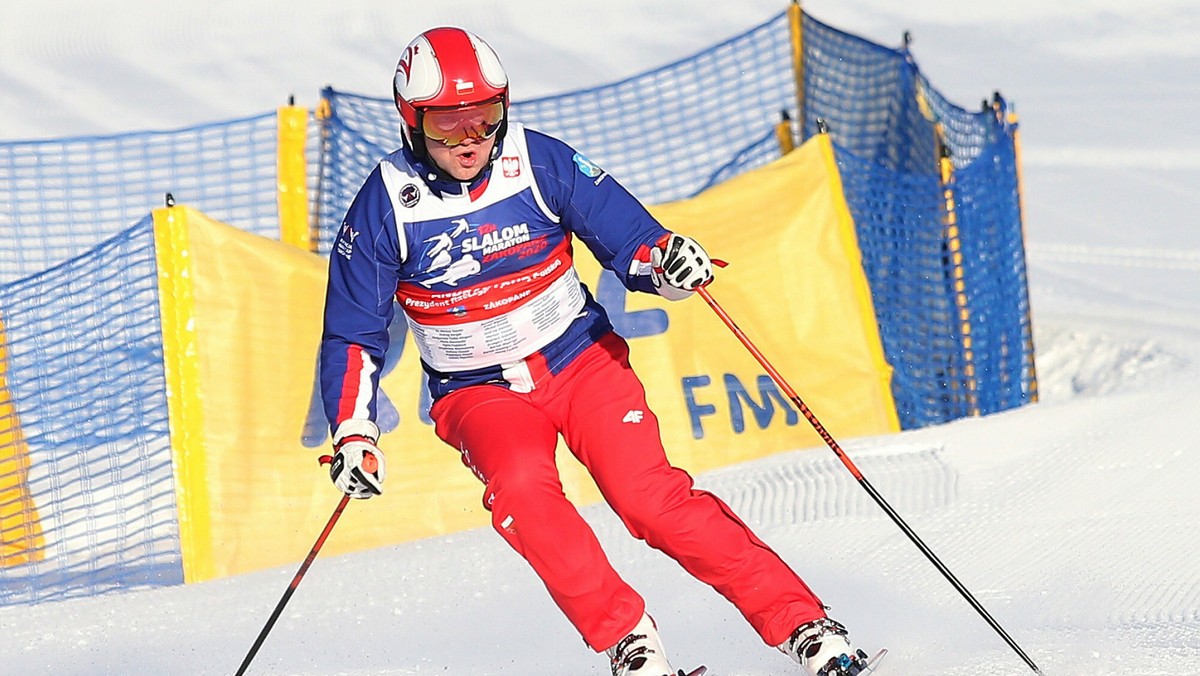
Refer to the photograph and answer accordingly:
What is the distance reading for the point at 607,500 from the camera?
13.7 ft

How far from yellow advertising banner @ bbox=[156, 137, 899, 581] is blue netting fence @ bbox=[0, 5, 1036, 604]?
0.23 meters

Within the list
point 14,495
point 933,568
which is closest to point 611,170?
point 14,495

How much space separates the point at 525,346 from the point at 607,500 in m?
0.49

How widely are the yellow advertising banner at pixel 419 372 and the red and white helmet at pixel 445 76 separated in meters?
1.95

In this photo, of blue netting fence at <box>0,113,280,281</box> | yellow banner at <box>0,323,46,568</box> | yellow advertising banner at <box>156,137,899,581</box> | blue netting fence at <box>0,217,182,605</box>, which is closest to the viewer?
yellow advertising banner at <box>156,137,899,581</box>

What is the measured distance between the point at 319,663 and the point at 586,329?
1.39m

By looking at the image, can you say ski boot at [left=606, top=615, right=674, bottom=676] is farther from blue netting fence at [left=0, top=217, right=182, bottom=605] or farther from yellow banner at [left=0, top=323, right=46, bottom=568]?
yellow banner at [left=0, top=323, right=46, bottom=568]

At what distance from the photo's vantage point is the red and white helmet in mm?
3982

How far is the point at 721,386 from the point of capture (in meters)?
6.40

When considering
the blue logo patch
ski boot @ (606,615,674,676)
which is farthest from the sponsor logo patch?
ski boot @ (606,615,674,676)

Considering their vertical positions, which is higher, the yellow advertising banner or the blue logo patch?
the blue logo patch

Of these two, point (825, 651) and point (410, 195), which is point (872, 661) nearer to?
point (825, 651)

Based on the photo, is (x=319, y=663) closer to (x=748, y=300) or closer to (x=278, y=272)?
(x=278, y=272)

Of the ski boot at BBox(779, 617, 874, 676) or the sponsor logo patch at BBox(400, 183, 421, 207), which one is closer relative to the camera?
the ski boot at BBox(779, 617, 874, 676)
